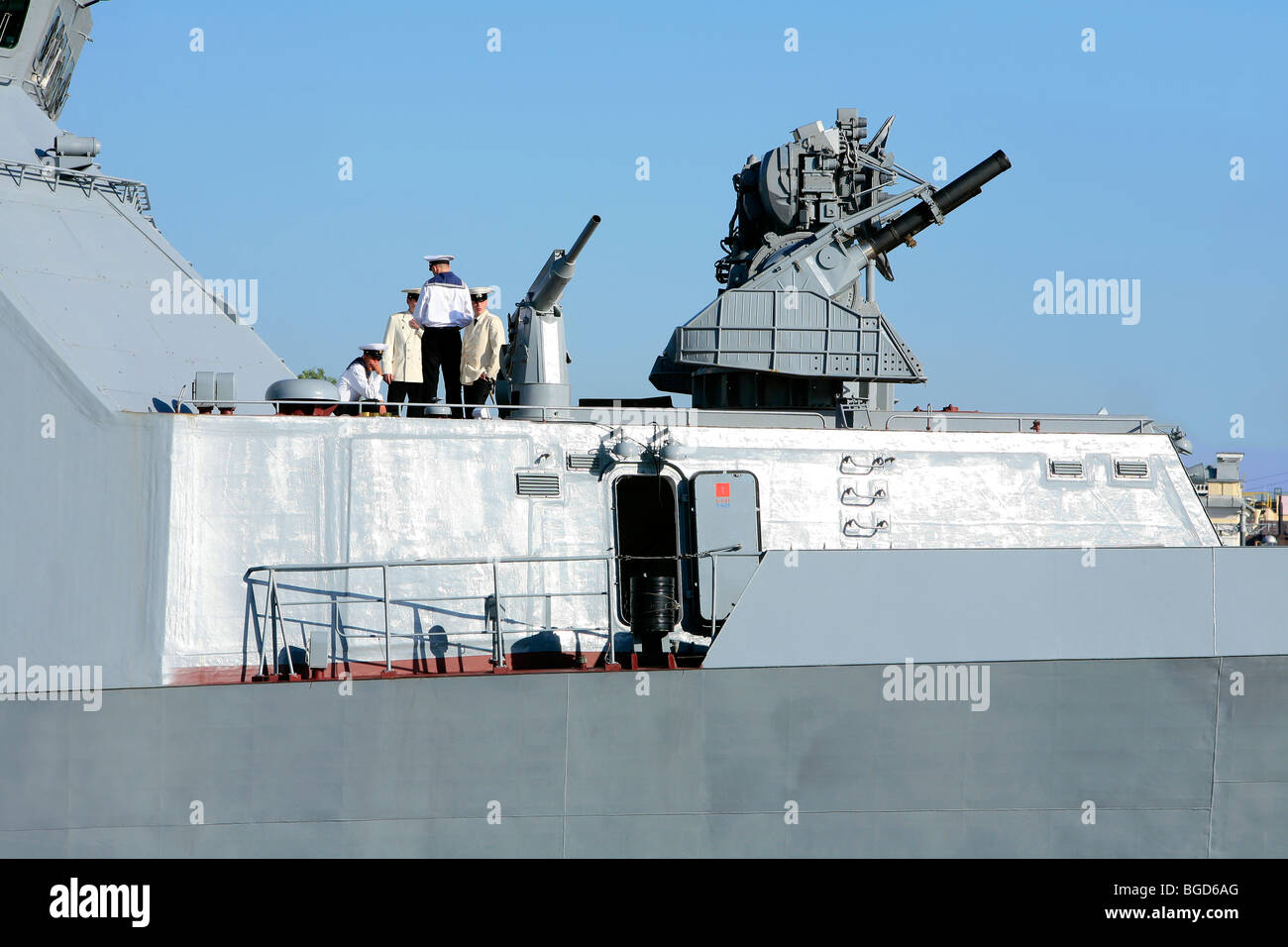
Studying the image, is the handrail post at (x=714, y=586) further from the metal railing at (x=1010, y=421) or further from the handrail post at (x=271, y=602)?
the handrail post at (x=271, y=602)

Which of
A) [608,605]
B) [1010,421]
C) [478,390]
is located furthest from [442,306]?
[1010,421]

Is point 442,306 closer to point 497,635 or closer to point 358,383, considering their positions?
point 358,383

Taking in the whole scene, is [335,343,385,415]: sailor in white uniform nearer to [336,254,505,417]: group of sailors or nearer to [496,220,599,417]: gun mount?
[336,254,505,417]: group of sailors

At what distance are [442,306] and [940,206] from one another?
5.23 metres

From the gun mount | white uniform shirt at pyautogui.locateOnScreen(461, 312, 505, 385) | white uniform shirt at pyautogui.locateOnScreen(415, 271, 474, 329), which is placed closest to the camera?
the gun mount

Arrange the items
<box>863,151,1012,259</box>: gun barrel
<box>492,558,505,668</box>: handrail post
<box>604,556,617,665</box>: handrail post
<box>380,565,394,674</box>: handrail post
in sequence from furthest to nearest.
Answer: <box>863,151,1012,259</box>: gun barrel, <box>492,558,505,668</box>: handrail post, <box>604,556,617,665</box>: handrail post, <box>380,565,394,674</box>: handrail post

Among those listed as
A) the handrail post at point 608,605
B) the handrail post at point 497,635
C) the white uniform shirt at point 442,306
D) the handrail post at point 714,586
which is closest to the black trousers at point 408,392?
the white uniform shirt at point 442,306

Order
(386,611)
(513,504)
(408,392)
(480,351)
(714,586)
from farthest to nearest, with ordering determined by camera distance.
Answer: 1. (408,392)
2. (480,351)
3. (513,504)
4. (714,586)
5. (386,611)

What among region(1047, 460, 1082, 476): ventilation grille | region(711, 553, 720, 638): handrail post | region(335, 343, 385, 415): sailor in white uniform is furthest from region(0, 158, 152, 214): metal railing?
region(1047, 460, 1082, 476): ventilation grille

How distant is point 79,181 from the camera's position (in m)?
11.0

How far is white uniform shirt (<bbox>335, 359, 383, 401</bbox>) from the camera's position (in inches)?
424
